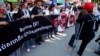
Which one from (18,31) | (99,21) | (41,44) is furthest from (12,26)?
(99,21)

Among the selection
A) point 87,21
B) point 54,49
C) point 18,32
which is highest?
point 18,32

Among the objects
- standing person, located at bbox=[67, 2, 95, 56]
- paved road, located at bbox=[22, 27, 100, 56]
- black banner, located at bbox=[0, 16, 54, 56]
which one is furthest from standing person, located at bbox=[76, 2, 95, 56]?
black banner, located at bbox=[0, 16, 54, 56]

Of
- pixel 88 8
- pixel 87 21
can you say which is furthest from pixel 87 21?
pixel 88 8

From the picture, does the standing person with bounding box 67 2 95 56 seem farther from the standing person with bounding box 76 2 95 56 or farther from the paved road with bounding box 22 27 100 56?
the paved road with bounding box 22 27 100 56

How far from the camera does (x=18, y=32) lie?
6.64 meters

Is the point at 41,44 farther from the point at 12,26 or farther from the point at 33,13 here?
the point at 12,26

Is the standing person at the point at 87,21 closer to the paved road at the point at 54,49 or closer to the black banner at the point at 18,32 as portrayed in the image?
the paved road at the point at 54,49

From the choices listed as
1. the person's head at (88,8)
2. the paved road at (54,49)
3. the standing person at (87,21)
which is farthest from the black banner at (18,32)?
the person's head at (88,8)

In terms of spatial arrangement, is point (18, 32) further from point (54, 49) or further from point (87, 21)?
point (54, 49)

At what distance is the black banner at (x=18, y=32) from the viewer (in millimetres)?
5756

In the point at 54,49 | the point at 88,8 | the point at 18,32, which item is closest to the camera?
the point at 18,32

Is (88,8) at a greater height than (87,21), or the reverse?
(88,8)

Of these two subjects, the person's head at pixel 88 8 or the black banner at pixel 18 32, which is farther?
the person's head at pixel 88 8

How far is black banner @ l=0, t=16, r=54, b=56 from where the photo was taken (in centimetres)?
576
